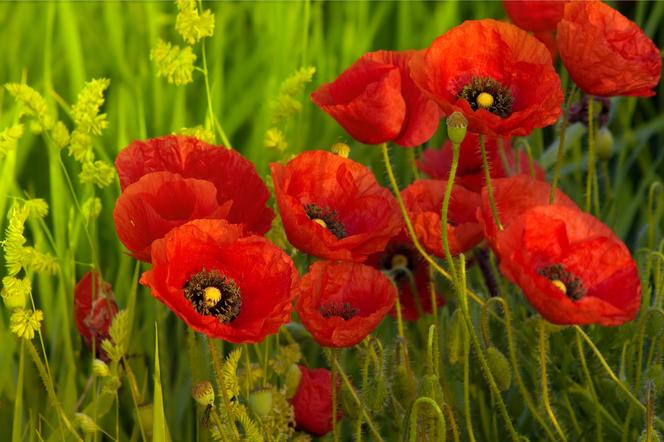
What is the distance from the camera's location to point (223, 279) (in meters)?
1.01

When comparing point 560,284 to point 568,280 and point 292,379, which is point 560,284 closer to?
point 568,280

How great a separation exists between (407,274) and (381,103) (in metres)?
0.32

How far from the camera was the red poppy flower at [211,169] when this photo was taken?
1.08 m

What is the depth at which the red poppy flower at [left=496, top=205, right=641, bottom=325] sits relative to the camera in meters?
0.90

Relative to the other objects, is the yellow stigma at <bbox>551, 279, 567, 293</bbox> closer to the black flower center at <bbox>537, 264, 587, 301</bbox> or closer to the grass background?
the black flower center at <bbox>537, 264, 587, 301</bbox>

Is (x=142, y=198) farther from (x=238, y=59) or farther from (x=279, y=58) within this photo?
(x=238, y=59)

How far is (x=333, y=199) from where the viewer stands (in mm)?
1136

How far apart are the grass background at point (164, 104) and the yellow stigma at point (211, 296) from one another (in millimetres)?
381

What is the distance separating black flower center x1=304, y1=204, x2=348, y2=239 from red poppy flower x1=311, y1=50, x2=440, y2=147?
0.26ft

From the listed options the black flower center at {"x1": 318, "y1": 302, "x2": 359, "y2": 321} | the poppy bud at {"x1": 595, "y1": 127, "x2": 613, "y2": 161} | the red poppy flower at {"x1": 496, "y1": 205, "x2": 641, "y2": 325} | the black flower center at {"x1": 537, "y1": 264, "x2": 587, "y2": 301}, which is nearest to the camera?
the red poppy flower at {"x1": 496, "y1": 205, "x2": 641, "y2": 325}

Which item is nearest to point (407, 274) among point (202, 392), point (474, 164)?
point (474, 164)

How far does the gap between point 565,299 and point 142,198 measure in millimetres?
366

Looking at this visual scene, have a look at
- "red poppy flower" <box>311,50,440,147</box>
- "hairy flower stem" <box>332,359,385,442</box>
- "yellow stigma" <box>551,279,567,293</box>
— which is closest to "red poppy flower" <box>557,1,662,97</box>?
"red poppy flower" <box>311,50,440,147</box>

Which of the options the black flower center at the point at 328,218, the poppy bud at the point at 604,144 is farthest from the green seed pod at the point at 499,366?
the poppy bud at the point at 604,144
